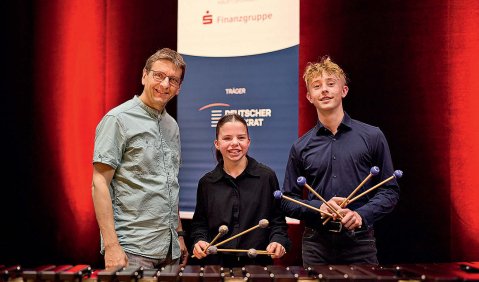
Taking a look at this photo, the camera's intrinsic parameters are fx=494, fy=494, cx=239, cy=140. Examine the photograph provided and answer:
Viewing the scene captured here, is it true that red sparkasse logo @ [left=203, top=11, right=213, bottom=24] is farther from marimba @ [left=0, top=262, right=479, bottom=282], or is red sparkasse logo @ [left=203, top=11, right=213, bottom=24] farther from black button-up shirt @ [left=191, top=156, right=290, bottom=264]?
marimba @ [left=0, top=262, right=479, bottom=282]

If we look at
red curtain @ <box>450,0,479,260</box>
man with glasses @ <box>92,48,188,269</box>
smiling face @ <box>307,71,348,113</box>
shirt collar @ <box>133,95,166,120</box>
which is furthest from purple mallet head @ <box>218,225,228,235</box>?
red curtain @ <box>450,0,479,260</box>

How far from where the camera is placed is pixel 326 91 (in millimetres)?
2693

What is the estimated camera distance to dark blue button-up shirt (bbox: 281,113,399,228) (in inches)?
103

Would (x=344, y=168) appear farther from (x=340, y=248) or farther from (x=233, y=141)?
(x=233, y=141)

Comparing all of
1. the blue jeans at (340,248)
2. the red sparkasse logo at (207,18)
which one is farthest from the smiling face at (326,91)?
the red sparkasse logo at (207,18)

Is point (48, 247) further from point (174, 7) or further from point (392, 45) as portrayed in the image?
point (392, 45)

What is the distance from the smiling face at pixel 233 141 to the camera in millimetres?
2762

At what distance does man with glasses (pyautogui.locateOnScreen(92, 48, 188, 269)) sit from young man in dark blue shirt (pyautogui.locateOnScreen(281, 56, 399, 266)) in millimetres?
671

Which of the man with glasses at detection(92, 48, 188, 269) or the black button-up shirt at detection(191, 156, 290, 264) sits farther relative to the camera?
the black button-up shirt at detection(191, 156, 290, 264)

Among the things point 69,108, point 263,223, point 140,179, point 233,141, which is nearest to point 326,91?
point 233,141

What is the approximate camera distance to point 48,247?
4.25 meters

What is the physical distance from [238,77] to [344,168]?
1.52 m

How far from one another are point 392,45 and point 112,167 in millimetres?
2269

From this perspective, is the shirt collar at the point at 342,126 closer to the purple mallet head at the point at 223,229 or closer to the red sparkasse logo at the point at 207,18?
A: the purple mallet head at the point at 223,229
